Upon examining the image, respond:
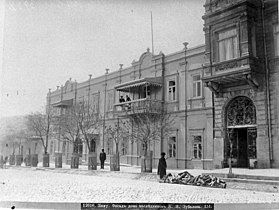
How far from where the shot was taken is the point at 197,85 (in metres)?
15.0

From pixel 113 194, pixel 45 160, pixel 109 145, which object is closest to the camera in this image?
pixel 113 194

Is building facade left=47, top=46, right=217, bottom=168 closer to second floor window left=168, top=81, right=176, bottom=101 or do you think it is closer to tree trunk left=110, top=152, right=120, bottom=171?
second floor window left=168, top=81, right=176, bottom=101

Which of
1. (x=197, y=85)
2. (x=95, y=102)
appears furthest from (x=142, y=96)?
(x=197, y=85)

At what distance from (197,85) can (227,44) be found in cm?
274

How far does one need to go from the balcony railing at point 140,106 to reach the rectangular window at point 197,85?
1.90m

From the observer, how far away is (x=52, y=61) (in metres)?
8.92

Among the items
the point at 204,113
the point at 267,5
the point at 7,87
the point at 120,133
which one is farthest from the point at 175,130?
the point at 7,87

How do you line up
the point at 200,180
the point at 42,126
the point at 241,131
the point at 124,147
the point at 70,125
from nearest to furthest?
the point at 200,180
the point at 241,131
the point at 42,126
the point at 70,125
the point at 124,147

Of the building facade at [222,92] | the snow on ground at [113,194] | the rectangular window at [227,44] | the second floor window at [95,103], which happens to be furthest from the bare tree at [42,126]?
the rectangular window at [227,44]

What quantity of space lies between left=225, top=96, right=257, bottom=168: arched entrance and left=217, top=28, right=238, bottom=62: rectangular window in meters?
1.76

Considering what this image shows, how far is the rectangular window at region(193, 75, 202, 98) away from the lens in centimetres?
1489

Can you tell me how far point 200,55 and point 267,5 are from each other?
3.77m

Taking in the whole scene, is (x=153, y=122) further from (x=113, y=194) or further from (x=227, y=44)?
(x=113, y=194)

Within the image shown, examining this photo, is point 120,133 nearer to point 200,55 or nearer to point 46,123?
point 46,123
